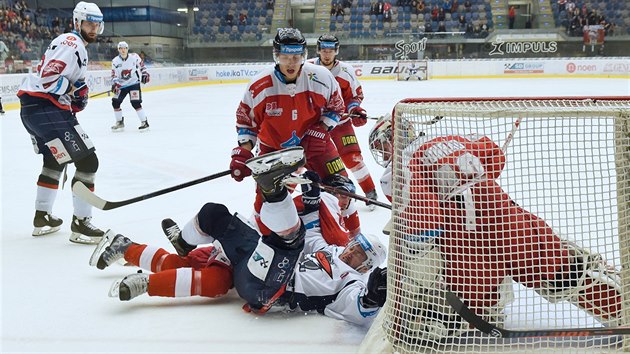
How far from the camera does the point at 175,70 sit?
49.4 feet

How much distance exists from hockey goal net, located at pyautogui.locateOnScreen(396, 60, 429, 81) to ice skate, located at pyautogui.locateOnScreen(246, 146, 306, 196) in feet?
45.2

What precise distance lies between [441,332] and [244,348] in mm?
619

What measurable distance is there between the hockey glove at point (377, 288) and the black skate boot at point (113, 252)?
1088 millimetres

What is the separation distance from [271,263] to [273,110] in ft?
3.17

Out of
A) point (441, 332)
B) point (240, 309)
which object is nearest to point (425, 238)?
point (441, 332)

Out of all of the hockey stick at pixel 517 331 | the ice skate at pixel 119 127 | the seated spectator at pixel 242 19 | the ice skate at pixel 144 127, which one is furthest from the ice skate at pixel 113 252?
the seated spectator at pixel 242 19

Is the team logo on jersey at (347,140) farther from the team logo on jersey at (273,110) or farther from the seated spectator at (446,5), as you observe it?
the seated spectator at (446,5)

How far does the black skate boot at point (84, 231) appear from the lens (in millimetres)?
3125

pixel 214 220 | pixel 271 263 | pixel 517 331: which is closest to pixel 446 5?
pixel 214 220

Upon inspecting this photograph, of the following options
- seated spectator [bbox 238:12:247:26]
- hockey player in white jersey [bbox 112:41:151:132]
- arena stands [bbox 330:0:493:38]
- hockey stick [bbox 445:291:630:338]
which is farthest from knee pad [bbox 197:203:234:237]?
seated spectator [bbox 238:12:247:26]

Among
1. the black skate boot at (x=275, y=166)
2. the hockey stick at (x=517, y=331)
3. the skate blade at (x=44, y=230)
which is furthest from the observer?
the skate blade at (x=44, y=230)

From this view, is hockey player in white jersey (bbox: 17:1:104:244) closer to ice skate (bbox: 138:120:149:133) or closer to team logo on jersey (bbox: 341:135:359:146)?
team logo on jersey (bbox: 341:135:359:146)

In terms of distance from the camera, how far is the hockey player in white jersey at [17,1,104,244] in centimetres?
307

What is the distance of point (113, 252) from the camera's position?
8.29 ft
